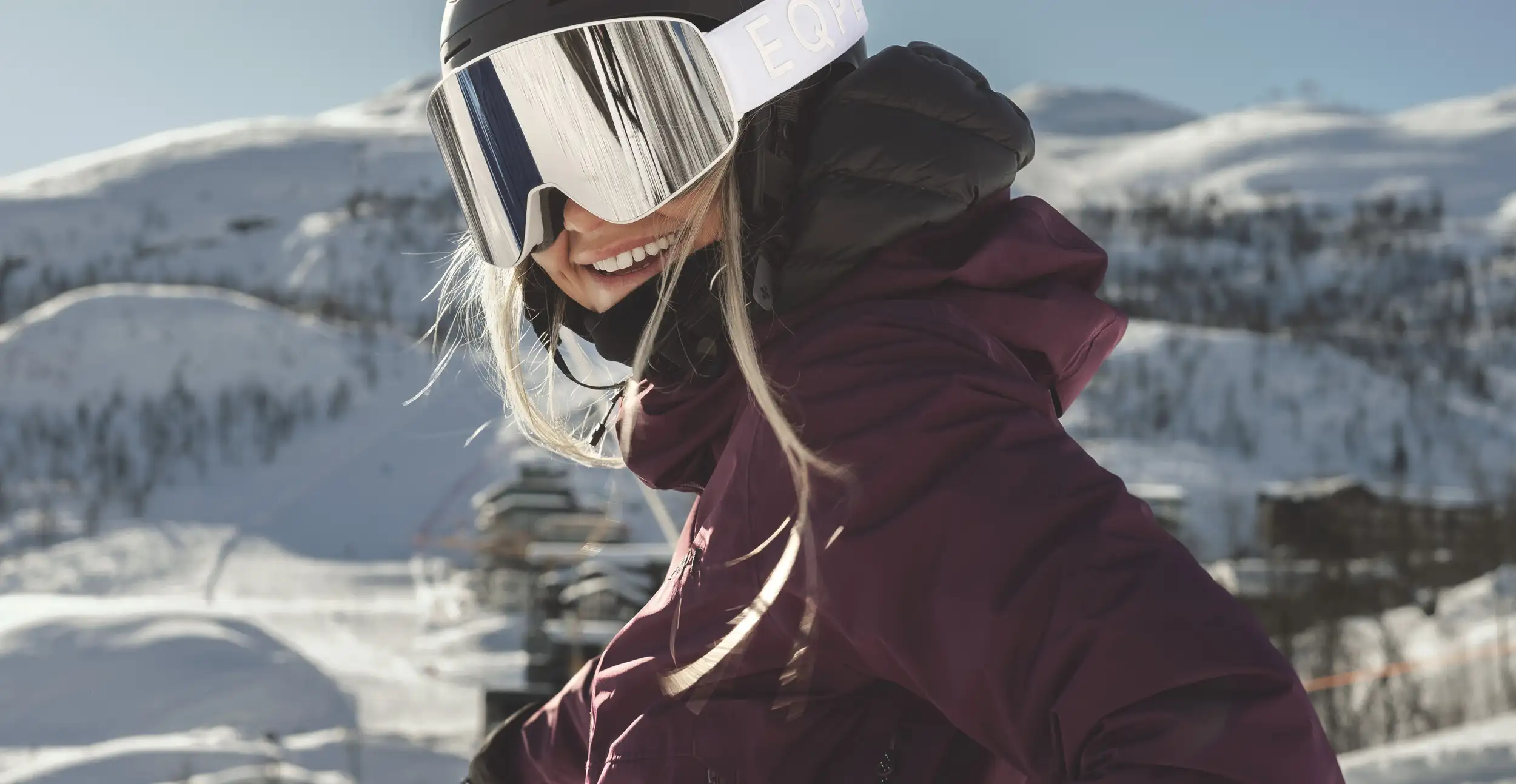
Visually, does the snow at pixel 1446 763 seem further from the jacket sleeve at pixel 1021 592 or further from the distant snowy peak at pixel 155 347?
the distant snowy peak at pixel 155 347

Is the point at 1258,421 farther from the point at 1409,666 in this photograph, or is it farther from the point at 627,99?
the point at 627,99

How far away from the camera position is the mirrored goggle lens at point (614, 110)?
31.0 inches

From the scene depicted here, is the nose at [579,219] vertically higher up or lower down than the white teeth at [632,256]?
higher up

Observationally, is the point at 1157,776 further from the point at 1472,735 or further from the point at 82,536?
the point at 82,536

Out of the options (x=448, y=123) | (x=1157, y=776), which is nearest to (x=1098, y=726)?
(x=1157, y=776)

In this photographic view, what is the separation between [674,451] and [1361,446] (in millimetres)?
37124

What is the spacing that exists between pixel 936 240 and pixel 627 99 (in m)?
0.23

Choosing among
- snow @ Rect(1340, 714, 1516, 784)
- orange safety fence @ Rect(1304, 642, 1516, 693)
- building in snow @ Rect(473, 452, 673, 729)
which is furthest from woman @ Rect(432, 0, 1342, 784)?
orange safety fence @ Rect(1304, 642, 1516, 693)

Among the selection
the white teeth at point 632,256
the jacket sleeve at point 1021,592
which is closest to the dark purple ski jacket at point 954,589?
the jacket sleeve at point 1021,592

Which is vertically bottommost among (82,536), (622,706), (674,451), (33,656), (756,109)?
(82,536)

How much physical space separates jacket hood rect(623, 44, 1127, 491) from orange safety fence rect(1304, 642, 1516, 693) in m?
12.4

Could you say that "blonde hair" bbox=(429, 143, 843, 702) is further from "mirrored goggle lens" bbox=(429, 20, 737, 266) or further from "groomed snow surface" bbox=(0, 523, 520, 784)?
"groomed snow surface" bbox=(0, 523, 520, 784)

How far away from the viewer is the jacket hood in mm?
704

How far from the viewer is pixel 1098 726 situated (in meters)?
0.51
